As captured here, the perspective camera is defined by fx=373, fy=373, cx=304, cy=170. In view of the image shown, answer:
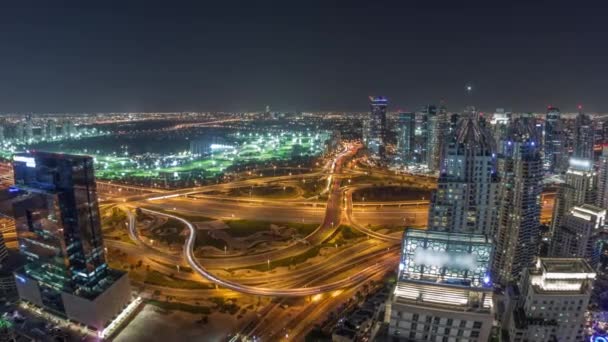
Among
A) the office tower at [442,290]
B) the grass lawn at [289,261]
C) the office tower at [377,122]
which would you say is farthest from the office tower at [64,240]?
the office tower at [377,122]

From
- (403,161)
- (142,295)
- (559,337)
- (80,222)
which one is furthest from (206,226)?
(403,161)

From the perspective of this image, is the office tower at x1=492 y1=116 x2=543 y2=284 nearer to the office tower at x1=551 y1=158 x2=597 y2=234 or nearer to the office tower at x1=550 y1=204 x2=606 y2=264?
the office tower at x1=550 y1=204 x2=606 y2=264

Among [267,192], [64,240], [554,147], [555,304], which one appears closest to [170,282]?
[64,240]

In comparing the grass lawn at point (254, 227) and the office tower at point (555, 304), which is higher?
the office tower at point (555, 304)

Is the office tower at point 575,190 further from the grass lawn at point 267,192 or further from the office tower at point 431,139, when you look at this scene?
the office tower at point 431,139

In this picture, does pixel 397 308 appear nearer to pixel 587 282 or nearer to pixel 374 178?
pixel 587 282

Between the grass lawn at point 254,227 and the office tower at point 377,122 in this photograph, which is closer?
the grass lawn at point 254,227
